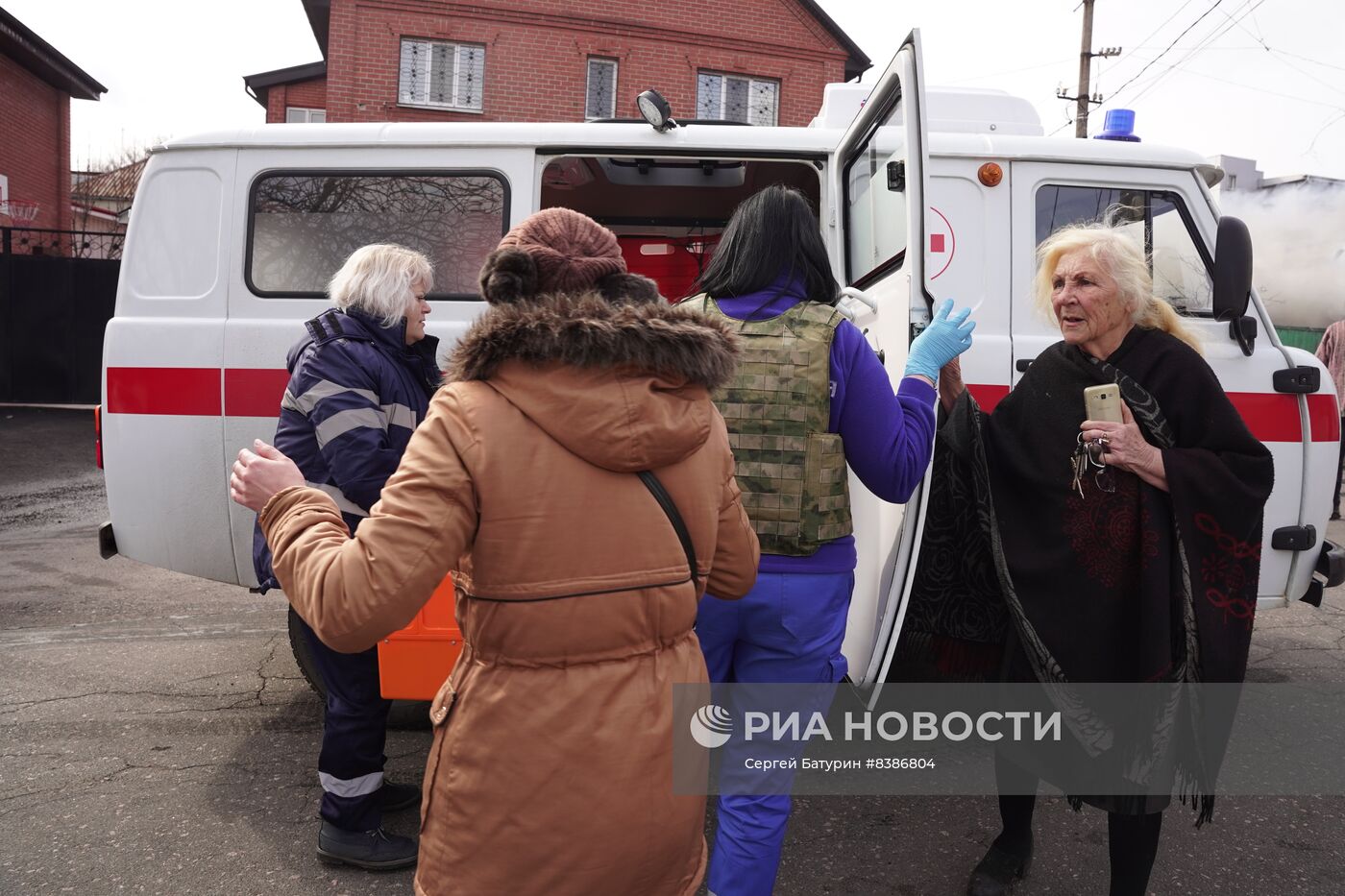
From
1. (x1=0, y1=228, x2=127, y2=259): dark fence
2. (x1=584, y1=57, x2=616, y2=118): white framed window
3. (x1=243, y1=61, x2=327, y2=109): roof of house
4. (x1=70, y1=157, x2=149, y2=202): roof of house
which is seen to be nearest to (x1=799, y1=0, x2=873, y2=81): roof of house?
(x1=584, y1=57, x2=616, y2=118): white framed window

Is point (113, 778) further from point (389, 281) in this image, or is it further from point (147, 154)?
point (147, 154)

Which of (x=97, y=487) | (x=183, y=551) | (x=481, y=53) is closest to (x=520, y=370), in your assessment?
(x=183, y=551)

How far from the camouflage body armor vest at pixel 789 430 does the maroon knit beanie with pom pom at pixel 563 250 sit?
65 cm

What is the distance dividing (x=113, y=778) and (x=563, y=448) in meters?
3.04

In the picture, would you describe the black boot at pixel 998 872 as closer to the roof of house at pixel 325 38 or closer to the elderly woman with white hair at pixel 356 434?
the elderly woman with white hair at pixel 356 434

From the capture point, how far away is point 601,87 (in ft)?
57.1

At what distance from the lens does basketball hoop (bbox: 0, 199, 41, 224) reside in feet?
56.4

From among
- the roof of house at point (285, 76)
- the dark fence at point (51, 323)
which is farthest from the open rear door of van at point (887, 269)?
the roof of house at point (285, 76)

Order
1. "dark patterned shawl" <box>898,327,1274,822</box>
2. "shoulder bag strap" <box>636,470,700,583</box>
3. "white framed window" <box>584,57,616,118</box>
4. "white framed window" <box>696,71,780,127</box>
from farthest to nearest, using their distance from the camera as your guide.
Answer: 1. "white framed window" <box>696,71,780,127</box>
2. "white framed window" <box>584,57,616,118</box>
3. "dark patterned shawl" <box>898,327,1274,822</box>
4. "shoulder bag strap" <box>636,470,700,583</box>

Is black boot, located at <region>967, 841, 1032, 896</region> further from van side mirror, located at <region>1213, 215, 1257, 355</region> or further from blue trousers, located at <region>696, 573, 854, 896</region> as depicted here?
van side mirror, located at <region>1213, 215, 1257, 355</region>

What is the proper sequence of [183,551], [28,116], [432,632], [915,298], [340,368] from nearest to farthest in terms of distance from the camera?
[915,298], [340,368], [432,632], [183,551], [28,116]

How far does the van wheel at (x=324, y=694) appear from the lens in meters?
3.70

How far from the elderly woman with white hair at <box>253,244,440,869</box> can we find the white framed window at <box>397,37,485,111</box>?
14857 mm

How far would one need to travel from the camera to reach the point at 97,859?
9.61 ft
